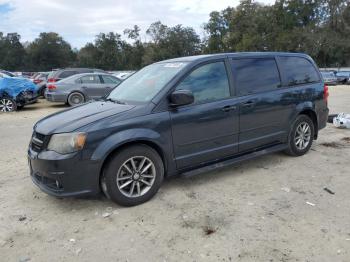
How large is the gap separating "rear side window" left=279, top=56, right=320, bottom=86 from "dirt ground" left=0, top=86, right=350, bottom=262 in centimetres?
149

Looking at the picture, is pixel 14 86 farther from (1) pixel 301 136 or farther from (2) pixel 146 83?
(1) pixel 301 136

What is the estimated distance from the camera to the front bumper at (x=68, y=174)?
3.87m

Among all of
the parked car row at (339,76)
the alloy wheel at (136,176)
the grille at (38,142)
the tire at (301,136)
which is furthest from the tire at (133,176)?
the parked car row at (339,76)

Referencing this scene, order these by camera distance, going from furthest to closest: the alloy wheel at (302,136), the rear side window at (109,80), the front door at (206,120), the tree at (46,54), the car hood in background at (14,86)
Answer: the tree at (46,54), the rear side window at (109,80), the car hood in background at (14,86), the alloy wheel at (302,136), the front door at (206,120)

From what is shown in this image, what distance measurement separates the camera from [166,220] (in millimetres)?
3902

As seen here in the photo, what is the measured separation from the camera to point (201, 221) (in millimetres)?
3844

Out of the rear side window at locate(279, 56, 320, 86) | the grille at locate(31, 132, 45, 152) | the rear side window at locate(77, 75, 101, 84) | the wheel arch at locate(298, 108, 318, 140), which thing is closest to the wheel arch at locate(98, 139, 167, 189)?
the grille at locate(31, 132, 45, 152)

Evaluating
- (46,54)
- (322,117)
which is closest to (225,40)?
(46,54)

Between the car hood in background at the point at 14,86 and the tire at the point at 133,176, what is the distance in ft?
36.6

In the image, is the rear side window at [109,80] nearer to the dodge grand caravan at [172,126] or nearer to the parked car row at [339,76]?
the dodge grand caravan at [172,126]

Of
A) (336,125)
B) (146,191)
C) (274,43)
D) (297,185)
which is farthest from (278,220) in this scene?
(274,43)

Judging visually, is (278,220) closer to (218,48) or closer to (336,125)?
(336,125)

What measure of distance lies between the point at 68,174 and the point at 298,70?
4224 mm

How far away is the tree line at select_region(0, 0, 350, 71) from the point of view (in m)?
50.9
